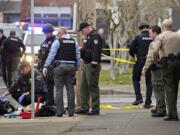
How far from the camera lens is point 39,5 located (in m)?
52.7

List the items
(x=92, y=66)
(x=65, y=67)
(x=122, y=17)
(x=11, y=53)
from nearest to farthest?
(x=65, y=67), (x=92, y=66), (x=11, y=53), (x=122, y=17)

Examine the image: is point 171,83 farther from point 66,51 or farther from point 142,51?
point 142,51

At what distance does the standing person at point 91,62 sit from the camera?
12430mm

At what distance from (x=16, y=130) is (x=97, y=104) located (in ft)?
7.54

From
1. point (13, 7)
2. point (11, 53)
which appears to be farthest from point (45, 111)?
point (13, 7)

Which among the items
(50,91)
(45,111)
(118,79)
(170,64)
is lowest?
(118,79)

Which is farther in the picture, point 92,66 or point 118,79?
point 118,79

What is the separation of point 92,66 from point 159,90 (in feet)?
4.43

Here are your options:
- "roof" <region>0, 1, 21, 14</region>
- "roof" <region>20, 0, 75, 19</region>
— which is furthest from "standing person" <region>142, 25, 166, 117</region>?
"roof" <region>0, 1, 21, 14</region>

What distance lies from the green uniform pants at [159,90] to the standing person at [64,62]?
1.52 meters

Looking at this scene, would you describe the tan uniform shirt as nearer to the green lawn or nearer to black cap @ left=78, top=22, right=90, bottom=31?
black cap @ left=78, top=22, right=90, bottom=31

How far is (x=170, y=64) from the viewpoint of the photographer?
11.3 meters

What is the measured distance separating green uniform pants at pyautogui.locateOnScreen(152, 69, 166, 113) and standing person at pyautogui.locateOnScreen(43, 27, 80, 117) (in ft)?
4.98

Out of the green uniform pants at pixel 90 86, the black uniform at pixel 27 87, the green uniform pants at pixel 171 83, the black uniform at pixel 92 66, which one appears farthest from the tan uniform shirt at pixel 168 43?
the black uniform at pixel 27 87
